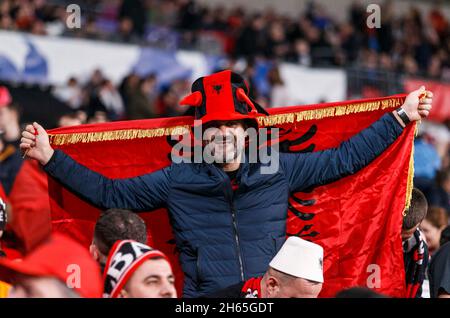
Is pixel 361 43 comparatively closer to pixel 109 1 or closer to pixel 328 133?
pixel 109 1

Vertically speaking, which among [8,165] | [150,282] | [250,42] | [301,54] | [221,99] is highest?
[250,42]

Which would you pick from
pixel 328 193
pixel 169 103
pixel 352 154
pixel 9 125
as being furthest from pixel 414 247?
pixel 169 103

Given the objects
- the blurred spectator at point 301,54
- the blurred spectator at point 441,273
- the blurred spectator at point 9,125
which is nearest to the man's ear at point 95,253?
the blurred spectator at point 441,273

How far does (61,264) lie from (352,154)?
2851 millimetres

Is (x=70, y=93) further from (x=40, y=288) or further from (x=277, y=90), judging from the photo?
(x=40, y=288)

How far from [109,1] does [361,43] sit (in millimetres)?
5194

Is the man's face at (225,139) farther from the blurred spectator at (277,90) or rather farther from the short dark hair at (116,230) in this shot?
the blurred spectator at (277,90)

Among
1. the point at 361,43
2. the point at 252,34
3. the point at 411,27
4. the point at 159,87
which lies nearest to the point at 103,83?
the point at 159,87

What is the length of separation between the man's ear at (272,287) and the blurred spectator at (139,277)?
84 cm

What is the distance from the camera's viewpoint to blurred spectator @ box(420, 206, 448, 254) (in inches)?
297

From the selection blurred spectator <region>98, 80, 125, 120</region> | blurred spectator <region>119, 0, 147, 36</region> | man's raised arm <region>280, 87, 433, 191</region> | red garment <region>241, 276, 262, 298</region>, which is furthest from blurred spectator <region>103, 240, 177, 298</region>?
blurred spectator <region>119, 0, 147, 36</region>

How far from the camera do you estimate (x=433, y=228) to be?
7578mm

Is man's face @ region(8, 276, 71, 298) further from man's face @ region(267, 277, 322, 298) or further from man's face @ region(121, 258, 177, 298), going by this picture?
man's face @ region(267, 277, 322, 298)

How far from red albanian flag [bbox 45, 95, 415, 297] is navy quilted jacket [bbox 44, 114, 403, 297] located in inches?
12.9
